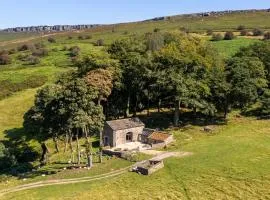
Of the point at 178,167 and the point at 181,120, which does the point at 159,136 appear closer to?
the point at 178,167

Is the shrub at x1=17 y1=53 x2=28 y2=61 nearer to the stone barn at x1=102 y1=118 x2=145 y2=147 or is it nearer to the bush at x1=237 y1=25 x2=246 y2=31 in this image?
the bush at x1=237 y1=25 x2=246 y2=31

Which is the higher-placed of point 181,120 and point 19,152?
point 181,120

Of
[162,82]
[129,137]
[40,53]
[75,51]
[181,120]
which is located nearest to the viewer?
[129,137]

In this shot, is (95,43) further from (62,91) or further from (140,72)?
(62,91)

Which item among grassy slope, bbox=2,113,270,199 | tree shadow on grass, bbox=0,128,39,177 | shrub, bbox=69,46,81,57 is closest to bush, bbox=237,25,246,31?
shrub, bbox=69,46,81,57

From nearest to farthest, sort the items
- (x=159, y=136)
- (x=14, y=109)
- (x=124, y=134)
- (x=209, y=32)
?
1. (x=159, y=136)
2. (x=124, y=134)
3. (x=14, y=109)
4. (x=209, y=32)

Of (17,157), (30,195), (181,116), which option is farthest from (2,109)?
(30,195)

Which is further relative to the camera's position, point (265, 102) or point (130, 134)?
point (265, 102)

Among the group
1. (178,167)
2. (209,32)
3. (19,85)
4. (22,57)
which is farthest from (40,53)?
(178,167)
